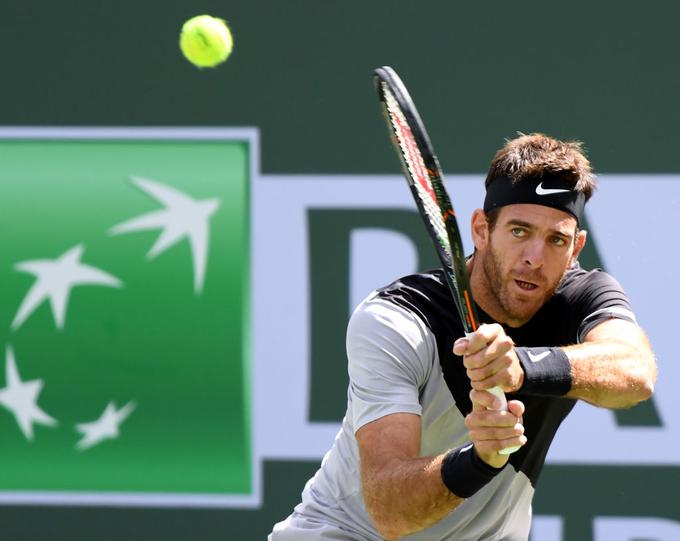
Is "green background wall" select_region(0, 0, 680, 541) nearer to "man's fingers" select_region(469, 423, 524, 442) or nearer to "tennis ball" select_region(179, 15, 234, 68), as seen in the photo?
"tennis ball" select_region(179, 15, 234, 68)

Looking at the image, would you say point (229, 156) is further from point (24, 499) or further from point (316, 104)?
point (24, 499)

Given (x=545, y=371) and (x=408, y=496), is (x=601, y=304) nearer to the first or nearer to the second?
(x=545, y=371)

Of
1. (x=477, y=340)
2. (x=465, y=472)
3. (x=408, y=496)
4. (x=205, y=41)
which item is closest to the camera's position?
(x=477, y=340)

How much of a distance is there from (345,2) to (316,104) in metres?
0.40

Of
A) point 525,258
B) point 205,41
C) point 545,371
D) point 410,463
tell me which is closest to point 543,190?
point 525,258

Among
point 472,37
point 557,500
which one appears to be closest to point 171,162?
point 472,37

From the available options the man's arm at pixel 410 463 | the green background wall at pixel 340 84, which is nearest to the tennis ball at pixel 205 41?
the green background wall at pixel 340 84

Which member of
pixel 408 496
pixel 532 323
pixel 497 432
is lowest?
pixel 408 496

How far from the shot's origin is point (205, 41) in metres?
4.32

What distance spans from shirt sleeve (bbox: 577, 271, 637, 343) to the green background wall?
5.21ft

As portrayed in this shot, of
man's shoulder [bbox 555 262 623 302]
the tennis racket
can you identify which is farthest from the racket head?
man's shoulder [bbox 555 262 623 302]

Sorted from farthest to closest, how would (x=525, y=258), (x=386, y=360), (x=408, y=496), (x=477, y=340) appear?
(x=525, y=258)
(x=386, y=360)
(x=408, y=496)
(x=477, y=340)

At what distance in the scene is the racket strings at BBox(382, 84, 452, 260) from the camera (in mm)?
2586

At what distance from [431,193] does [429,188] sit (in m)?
0.02
